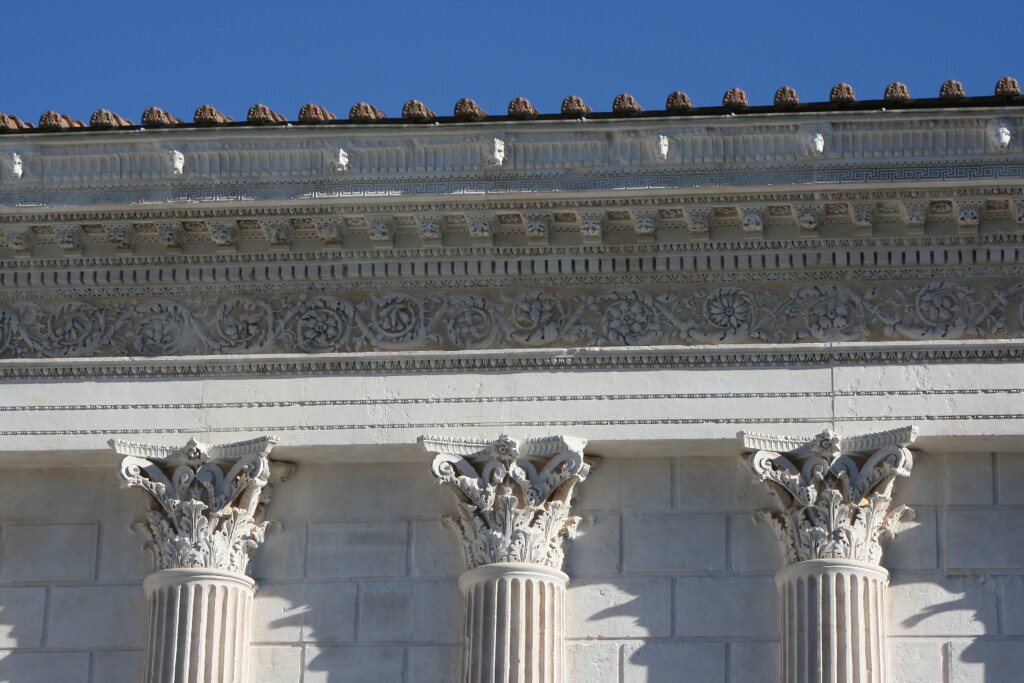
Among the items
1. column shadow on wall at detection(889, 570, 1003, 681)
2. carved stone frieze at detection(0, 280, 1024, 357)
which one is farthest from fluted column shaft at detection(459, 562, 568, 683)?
column shadow on wall at detection(889, 570, 1003, 681)

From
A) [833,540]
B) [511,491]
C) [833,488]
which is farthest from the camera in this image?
[511,491]

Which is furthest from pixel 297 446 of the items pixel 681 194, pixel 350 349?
pixel 681 194

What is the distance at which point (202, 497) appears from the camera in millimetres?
17750

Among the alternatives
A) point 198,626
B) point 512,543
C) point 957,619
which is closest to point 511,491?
point 512,543

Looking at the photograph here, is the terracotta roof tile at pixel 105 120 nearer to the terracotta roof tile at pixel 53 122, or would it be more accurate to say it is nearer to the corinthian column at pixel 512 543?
the terracotta roof tile at pixel 53 122

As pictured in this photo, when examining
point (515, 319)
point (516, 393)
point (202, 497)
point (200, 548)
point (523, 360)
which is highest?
point (515, 319)

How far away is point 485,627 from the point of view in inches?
675

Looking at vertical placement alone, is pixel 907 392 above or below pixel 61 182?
below

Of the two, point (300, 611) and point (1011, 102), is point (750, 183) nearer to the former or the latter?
point (1011, 102)

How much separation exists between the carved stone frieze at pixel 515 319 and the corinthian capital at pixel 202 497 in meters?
0.87

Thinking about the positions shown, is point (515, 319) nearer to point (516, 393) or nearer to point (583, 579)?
point (516, 393)

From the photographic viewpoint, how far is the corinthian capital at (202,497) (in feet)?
57.6

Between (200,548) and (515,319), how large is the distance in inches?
114

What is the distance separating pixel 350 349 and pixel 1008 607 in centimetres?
523
